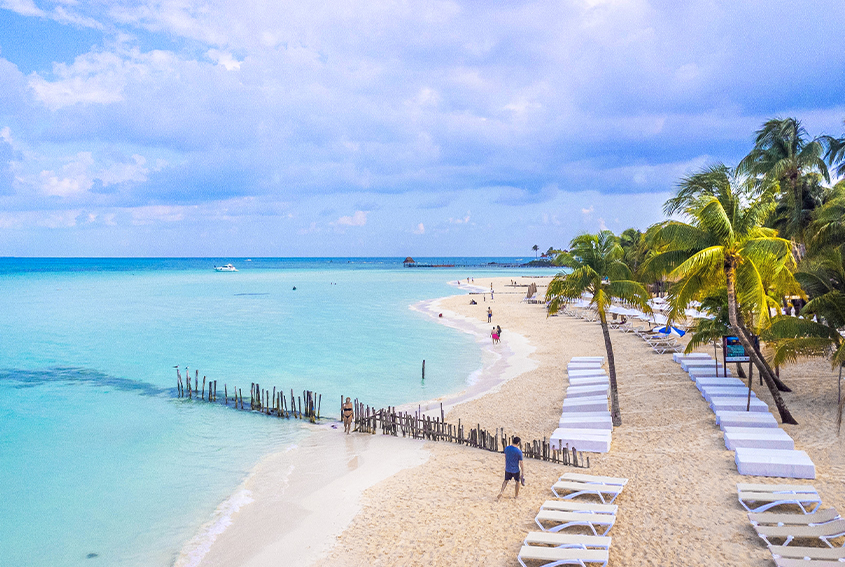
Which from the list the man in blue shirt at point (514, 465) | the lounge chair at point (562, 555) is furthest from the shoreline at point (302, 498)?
the lounge chair at point (562, 555)

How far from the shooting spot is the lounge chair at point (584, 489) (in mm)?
9172

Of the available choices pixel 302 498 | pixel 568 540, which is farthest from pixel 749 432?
pixel 302 498

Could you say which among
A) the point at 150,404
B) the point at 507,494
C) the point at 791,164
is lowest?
the point at 150,404

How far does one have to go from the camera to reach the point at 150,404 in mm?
19547

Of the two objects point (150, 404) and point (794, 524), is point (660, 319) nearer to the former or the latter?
point (794, 524)

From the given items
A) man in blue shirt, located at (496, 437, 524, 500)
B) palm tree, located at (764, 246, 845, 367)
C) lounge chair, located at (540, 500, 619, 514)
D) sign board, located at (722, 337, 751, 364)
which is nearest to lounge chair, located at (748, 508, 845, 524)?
lounge chair, located at (540, 500, 619, 514)

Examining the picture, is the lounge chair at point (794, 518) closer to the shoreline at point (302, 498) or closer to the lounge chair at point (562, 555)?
the lounge chair at point (562, 555)

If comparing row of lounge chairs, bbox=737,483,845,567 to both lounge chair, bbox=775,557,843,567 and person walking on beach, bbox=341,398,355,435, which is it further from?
person walking on beach, bbox=341,398,355,435

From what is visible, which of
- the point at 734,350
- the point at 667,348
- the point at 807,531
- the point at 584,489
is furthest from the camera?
the point at 667,348

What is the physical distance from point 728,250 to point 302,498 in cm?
1180

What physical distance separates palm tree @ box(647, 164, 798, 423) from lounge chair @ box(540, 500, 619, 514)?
6322 millimetres

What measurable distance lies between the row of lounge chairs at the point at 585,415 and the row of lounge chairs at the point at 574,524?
210 cm

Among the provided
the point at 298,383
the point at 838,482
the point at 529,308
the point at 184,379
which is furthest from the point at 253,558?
the point at 529,308

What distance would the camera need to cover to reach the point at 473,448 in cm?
1323
